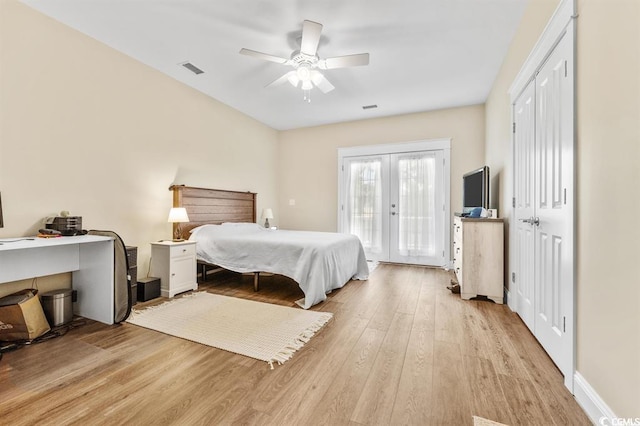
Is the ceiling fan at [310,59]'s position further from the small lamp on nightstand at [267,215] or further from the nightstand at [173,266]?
the small lamp on nightstand at [267,215]

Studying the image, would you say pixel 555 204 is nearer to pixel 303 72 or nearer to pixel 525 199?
pixel 525 199

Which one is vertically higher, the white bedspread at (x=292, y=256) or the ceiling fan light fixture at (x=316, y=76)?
the ceiling fan light fixture at (x=316, y=76)

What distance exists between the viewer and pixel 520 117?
267cm

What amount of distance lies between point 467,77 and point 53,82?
4.78 metres

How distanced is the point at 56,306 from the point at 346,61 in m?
3.56

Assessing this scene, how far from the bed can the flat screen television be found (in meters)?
1.73

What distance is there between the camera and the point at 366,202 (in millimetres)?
5609

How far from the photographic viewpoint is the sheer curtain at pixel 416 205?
5086mm

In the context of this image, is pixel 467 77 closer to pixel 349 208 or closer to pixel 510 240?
pixel 510 240

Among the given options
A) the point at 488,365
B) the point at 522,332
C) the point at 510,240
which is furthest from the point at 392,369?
the point at 510,240

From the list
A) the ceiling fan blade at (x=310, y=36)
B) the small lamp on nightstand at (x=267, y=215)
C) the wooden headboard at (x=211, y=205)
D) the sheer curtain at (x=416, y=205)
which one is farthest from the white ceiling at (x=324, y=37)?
the small lamp on nightstand at (x=267, y=215)

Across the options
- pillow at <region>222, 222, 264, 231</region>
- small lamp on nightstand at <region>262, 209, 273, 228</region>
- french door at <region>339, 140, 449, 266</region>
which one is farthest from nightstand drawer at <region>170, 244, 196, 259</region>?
french door at <region>339, 140, 449, 266</region>
